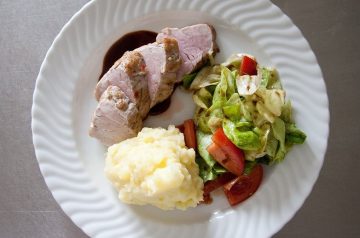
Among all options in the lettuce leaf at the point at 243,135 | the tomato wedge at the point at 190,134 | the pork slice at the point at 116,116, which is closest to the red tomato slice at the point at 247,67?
the lettuce leaf at the point at 243,135

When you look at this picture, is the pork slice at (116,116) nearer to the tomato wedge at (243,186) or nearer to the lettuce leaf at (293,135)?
the tomato wedge at (243,186)

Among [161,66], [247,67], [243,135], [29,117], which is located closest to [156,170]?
[243,135]

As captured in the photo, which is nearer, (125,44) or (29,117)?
(125,44)

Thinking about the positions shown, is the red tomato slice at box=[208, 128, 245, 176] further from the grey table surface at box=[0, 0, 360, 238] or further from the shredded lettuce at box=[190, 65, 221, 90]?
the grey table surface at box=[0, 0, 360, 238]

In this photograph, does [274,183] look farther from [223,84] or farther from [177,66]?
[177,66]

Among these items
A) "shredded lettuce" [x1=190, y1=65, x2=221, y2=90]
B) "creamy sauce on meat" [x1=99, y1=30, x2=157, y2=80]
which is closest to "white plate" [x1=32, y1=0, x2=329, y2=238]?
"creamy sauce on meat" [x1=99, y1=30, x2=157, y2=80]

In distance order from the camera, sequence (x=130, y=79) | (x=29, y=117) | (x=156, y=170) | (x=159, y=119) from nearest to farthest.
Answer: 1. (x=156, y=170)
2. (x=130, y=79)
3. (x=159, y=119)
4. (x=29, y=117)

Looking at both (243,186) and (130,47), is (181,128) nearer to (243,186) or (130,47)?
(243,186)
